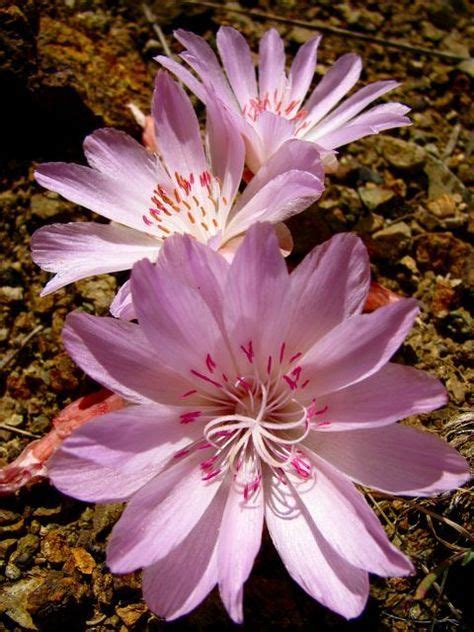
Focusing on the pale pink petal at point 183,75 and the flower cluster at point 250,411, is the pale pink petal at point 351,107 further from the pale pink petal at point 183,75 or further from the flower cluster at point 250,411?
the pale pink petal at point 183,75

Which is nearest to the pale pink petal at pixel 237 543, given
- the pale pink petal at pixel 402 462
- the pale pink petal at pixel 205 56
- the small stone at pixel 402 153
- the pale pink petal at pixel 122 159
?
the pale pink petal at pixel 402 462

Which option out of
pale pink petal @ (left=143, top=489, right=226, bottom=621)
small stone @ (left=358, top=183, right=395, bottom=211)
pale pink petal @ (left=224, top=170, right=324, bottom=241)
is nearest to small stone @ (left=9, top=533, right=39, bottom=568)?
pale pink petal @ (left=143, top=489, right=226, bottom=621)

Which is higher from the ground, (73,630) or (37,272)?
(37,272)

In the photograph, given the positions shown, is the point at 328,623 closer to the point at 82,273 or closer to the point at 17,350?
the point at 82,273

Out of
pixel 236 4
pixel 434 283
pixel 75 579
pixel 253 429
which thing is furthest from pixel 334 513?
pixel 236 4

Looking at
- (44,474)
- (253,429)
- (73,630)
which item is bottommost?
(73,630)

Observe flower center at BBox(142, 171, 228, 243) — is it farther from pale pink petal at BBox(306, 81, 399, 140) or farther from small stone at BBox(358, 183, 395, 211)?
small stone at BBox(358, 183, 395, 211)
